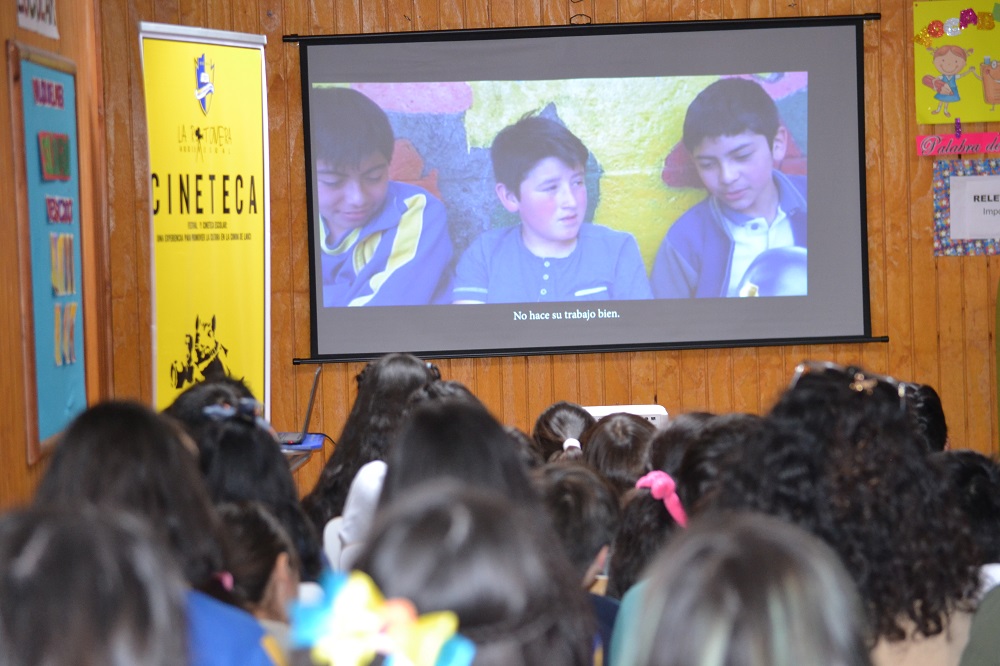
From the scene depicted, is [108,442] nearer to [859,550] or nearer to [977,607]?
[859,550]

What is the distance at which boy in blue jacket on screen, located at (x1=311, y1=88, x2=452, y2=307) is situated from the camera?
5.17 meters

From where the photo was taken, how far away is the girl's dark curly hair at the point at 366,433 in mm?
2850

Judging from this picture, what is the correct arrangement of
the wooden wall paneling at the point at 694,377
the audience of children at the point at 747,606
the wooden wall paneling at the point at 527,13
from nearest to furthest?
1. the audience of children at the point at 747,606
2. the wooden wall paneling at the point at 527,13
3. the wooden wall paneling at the point at 694,377

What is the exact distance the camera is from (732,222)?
5242 mm

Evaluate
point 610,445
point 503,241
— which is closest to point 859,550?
point 610,445

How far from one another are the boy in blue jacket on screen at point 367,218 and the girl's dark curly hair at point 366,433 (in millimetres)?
2173

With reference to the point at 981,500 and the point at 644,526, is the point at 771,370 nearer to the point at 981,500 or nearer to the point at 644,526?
the point at 981,500

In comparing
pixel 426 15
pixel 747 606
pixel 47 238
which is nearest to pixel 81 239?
pixel 47 238

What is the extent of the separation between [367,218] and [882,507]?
3736mm

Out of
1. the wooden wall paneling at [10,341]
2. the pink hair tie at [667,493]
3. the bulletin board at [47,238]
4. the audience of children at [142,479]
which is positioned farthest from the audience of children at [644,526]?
the bulletin board at [47,238]

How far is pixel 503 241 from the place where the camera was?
5.22 m

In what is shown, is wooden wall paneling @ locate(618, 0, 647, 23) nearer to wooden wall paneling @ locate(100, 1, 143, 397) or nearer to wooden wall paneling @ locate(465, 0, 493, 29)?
wooden wall paneling @ locate(465, 0, 493, 29)

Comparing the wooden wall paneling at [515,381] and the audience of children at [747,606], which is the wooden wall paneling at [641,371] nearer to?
the wooden wall paneling at [515,381]

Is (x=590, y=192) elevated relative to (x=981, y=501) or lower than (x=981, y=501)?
elevated
